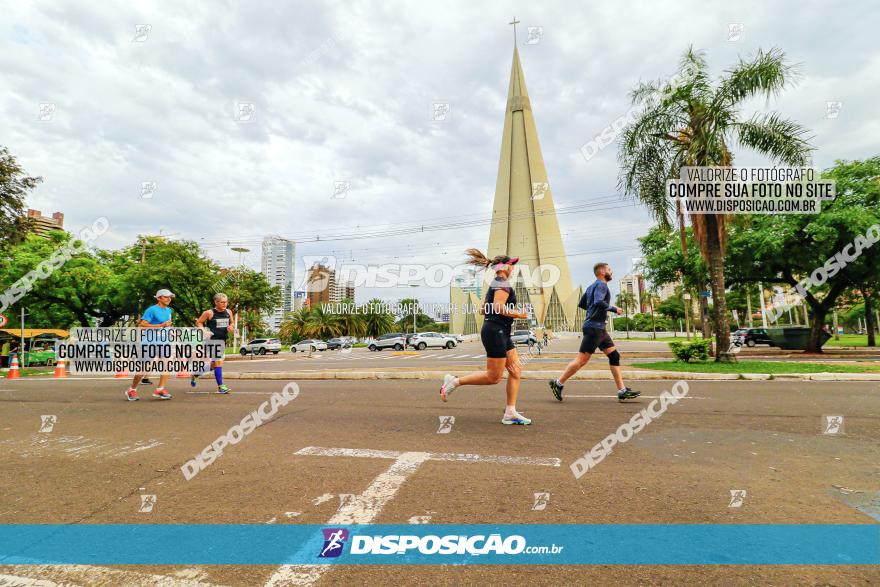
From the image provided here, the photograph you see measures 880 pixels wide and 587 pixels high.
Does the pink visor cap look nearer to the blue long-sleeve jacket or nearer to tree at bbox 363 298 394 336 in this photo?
the blue long-sleeve jacket

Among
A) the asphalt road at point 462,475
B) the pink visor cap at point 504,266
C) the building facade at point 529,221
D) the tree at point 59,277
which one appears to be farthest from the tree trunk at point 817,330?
the building facade at point 529,221

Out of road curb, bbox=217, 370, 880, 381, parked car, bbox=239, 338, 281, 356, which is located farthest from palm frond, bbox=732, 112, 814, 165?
parked car, bbox=239, 338, 281, 356

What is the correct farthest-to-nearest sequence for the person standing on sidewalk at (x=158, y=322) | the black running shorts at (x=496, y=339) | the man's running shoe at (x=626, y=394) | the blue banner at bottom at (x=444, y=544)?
the person standing on sidewalk at (x=158, y=322), the man's running shoe at (x=626, y=394), the black running shorts at (x=496, y=339), the blue banner at bottom at (x=444, y=544)

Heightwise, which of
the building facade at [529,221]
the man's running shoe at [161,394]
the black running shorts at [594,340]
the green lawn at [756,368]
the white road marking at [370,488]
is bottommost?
the green lawn at [756,368]

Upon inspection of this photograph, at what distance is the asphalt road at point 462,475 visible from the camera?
1.99 meters

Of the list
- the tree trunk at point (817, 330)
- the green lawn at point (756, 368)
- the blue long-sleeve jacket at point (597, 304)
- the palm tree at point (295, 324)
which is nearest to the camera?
the blue long-sleeve jacket at point (597, 304)

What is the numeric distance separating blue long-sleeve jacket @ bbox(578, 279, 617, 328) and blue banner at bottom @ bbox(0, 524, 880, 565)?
449 centimetres

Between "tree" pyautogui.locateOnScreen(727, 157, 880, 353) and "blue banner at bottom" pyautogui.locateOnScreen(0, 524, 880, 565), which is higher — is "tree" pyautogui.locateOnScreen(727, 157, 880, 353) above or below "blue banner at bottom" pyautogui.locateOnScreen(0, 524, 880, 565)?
above

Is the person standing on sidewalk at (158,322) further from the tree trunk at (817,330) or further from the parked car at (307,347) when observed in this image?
the parked car at (307,347)

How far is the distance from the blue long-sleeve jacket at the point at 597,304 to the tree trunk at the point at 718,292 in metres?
7.78

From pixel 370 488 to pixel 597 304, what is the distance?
499 cm

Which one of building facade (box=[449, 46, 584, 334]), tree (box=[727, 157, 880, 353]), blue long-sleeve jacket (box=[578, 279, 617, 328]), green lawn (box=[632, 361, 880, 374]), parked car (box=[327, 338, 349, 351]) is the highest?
building facade (box=[449, 46, 584, 334])

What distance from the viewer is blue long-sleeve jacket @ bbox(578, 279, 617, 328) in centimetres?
678

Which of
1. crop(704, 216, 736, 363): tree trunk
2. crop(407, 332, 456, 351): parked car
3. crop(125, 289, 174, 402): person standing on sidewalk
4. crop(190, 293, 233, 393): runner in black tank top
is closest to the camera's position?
crop(125, 289, 174, 402): person standing on sidewalk
